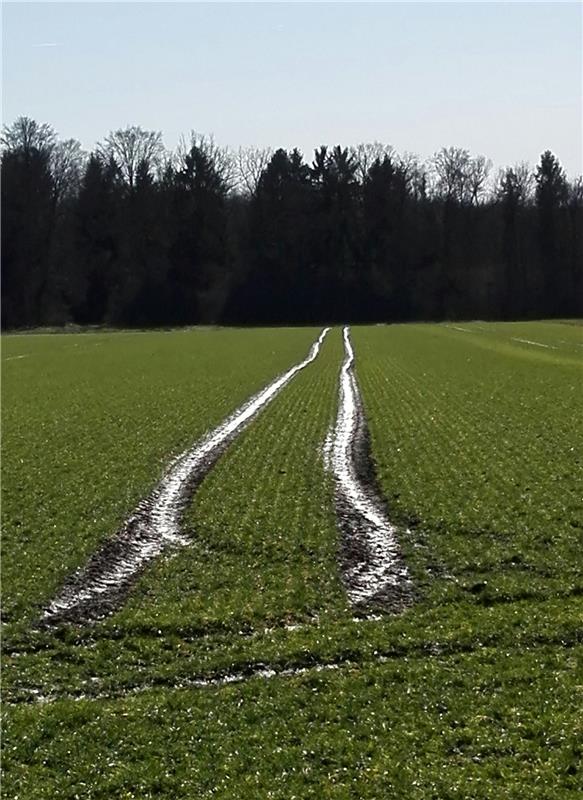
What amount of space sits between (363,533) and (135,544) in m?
3.32

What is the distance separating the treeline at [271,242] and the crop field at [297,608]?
81149 millimetres

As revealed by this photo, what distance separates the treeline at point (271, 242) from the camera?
103 metres

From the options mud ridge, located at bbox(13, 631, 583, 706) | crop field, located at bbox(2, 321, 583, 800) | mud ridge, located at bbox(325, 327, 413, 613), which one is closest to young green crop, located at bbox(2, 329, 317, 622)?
crop field, located at bbox(2, 321, 583, 800)

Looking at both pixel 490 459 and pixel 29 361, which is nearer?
pixel 490 459

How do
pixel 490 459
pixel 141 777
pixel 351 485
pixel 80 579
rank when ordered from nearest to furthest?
pixel 141 777, pixel 80 579, pixel 351 485, pixel 490 459

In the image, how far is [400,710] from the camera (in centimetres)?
825

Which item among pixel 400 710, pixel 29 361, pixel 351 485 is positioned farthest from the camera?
pixel 29 361

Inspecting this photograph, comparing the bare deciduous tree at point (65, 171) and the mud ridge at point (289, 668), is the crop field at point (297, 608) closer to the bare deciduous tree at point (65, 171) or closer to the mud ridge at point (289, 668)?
the mud ridge at point (289, 668)

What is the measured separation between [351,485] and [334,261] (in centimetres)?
9486

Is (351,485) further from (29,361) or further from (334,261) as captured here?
(334,261)

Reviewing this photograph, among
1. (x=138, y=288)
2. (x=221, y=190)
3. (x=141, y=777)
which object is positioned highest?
(x=221, y=190)

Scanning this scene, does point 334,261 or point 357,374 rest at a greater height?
point 334,261

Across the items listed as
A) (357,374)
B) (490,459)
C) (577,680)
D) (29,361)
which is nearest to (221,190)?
(29,361)

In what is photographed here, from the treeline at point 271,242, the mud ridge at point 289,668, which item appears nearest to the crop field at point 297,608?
the mud ridge at point 289,668
